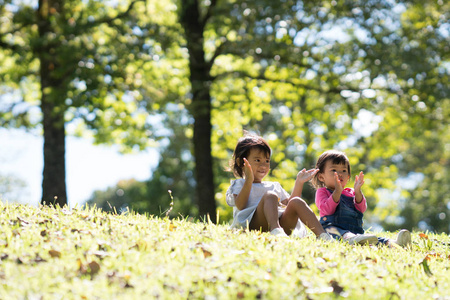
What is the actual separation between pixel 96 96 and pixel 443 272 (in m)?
8.98

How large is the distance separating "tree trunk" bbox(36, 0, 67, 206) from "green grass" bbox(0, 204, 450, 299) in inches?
273

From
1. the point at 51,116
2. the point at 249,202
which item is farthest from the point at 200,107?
the point at 249,202

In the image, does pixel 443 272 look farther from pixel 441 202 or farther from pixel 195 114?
pixel 441 202

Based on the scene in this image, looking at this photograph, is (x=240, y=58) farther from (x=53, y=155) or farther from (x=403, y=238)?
(x=403, y=238)

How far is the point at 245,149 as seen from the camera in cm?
600

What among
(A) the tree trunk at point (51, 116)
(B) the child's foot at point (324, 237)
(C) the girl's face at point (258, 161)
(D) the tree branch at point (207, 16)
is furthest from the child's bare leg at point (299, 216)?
(D) the tree branch at point (207, 16)

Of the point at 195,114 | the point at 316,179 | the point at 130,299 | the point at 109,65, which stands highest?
the point at 109,65

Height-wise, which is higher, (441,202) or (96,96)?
(96,96)

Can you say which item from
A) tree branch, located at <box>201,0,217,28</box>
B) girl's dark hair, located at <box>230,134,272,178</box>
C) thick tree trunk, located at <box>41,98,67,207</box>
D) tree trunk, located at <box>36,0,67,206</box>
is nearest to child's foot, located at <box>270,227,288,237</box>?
girl's dark hair, located at <box>230,134,272,178</box>

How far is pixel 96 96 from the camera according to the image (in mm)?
11266

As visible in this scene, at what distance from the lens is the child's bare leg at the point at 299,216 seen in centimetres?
541

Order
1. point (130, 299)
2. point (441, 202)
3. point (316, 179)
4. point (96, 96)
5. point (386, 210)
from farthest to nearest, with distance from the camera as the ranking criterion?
point (441, 202) < point (386, 210) < point (96, 96) < point (316, 179) < point (130, 299)

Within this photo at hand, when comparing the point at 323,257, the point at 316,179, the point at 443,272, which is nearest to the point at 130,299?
the point at 323,257

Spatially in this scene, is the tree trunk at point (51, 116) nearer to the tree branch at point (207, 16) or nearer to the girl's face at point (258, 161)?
the tree branch at point (207, 16)
